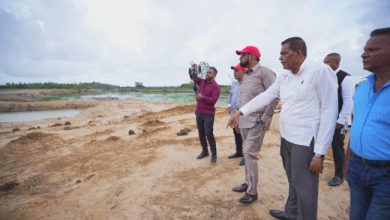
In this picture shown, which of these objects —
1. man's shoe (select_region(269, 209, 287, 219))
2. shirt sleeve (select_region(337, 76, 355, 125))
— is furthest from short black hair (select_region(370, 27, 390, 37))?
man's shoe (select_region(269, 209, 287, 219))

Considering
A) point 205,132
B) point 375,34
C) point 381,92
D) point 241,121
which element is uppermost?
point 375,34

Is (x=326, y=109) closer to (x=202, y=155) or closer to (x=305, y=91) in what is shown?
(x=305, y=91)

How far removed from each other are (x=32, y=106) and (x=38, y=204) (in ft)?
76.1

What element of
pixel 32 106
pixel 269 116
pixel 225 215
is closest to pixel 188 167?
pixel 225 215

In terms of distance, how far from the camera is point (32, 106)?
75.3 ft

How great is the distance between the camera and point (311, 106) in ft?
6.91

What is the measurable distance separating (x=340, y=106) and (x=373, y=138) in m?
2.03

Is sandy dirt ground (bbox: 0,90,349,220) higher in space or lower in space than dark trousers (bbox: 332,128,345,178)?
lower

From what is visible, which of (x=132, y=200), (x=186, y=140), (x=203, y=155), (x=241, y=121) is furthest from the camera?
(x=186, y=140)

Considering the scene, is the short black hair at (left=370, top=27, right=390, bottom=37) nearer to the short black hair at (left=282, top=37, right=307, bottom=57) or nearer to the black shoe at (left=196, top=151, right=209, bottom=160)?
the short black hair at (left=282, top=37, right=307, bottom=57)

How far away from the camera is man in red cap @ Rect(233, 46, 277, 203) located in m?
3.09

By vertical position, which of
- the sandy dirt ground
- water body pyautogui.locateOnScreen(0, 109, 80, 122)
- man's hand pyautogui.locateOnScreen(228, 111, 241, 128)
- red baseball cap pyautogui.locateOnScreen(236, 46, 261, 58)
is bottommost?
water body pyautogui.locateOnScreen(0, 109, 80, 122)

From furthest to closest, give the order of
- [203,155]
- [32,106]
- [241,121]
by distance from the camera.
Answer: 1. [32,106]
2. [203,155]
3. [241,121]

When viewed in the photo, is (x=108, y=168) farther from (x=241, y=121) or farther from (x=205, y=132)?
(x=241, y=121)
